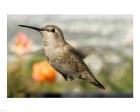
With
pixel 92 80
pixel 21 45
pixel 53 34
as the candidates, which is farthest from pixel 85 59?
pixel 21 45

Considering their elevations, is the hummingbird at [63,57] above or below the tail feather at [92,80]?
above

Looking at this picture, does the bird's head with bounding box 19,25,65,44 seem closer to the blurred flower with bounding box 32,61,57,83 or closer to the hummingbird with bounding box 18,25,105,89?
the hummingbird with bounding box 18,25,105,89

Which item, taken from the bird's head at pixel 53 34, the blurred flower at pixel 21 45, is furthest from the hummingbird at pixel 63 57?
the blurred flower at pixel 21 45

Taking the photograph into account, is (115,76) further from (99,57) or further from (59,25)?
(59,25)

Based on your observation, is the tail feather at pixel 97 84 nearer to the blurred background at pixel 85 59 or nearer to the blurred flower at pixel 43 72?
the blurred background at pixel 85 59

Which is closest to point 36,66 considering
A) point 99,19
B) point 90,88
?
point 90,88

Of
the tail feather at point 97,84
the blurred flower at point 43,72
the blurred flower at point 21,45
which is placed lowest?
the tail feather at point 97,84

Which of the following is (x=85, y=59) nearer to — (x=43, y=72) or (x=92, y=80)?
(x=92, y=80)

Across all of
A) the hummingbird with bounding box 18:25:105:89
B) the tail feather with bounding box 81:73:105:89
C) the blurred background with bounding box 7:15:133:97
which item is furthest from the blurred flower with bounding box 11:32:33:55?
the tail feather with bounding box 81:73:105:89
